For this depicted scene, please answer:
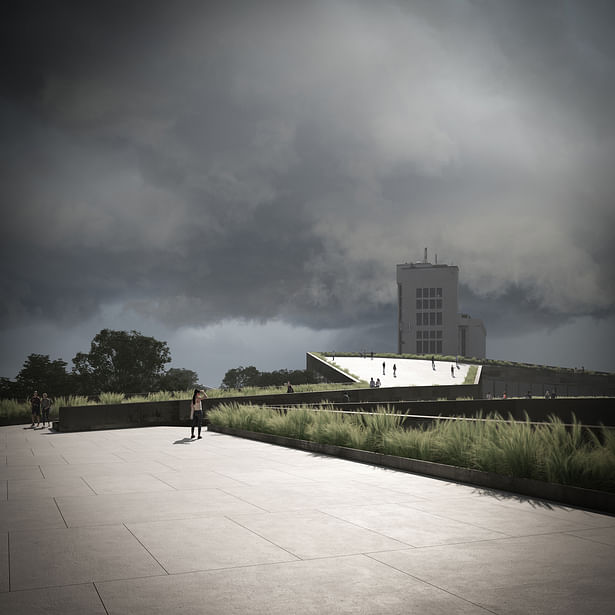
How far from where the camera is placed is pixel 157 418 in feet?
88.1

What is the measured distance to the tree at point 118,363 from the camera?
256 ft

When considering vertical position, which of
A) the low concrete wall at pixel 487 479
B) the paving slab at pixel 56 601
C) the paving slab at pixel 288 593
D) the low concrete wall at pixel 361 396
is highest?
the low concrete wall at pixel 361 396

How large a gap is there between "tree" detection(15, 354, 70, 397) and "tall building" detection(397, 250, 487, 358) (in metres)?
108

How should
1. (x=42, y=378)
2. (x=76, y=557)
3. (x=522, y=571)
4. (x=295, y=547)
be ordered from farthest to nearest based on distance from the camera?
1. (x=42, y=378)
2. (x=295, y=547)
3. (x=76, y=557)
4. (x=522, y=571)

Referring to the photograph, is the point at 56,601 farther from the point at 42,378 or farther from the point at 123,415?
the point at 42,378

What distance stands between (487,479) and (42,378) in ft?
242

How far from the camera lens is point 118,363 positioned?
3091 inches

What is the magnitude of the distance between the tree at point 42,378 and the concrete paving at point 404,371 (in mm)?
31976

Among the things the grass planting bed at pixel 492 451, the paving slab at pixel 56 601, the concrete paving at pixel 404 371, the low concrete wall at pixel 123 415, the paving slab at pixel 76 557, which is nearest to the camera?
the paving slab at pixel 56 601

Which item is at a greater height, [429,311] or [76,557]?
[429,311]

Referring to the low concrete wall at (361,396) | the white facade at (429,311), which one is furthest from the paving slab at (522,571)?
the white facade at (429,311)

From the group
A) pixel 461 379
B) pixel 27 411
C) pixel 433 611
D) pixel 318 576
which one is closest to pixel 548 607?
pixel 433 611

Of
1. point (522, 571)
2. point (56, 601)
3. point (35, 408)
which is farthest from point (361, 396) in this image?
point (56, 601)

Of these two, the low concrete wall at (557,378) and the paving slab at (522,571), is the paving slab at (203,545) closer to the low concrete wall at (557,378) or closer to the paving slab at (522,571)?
the paving slab at (522,571)
